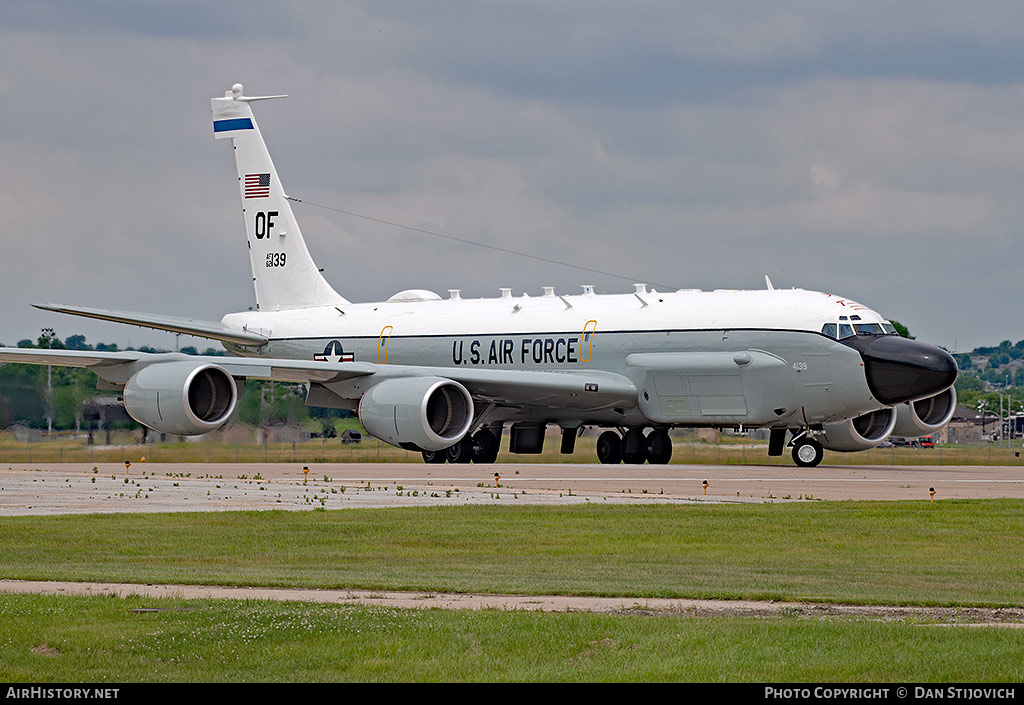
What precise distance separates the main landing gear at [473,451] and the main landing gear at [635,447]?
3342mm

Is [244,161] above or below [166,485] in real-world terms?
above

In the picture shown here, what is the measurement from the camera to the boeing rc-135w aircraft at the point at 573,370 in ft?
131

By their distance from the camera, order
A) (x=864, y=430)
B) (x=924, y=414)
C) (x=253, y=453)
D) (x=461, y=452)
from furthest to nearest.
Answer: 1. (x=253, y=453)
2. (x=461, y=452)
3. (x=924, y=414)
4. (x=864, y=430)

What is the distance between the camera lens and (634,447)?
46562mm

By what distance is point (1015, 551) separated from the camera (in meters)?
21.8

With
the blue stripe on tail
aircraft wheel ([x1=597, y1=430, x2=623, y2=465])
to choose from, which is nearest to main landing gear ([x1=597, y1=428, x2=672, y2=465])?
aircraft wheel ([x1=597, y1=430, x2=623, y2=465])

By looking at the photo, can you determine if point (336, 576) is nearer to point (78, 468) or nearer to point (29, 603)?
point (29, 603)

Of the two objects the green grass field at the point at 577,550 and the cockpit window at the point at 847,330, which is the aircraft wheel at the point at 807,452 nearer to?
the cockpit window at the point at 847,330

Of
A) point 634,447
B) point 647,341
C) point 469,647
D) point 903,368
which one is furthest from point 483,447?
point 469,647

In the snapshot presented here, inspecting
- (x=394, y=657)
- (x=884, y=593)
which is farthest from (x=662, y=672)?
(x=884, y=593)

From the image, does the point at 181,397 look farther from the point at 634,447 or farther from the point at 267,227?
the point at 267,227

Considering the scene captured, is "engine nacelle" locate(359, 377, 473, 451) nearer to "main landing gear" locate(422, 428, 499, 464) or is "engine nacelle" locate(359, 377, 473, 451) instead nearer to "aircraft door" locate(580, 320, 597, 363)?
"main landing gear" locate(422, 428, 499, 464)

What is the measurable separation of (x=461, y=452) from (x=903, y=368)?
45.9ft

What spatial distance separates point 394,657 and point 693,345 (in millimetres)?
31268
